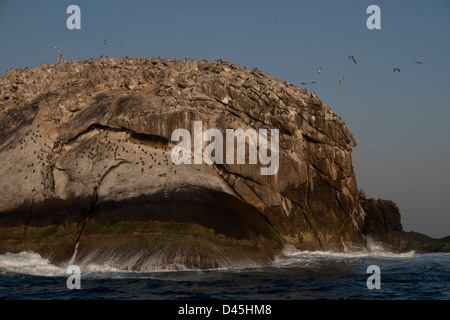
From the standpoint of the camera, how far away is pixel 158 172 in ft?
144

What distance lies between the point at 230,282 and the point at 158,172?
1489 centimetres

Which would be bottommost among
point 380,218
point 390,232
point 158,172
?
point 390,232

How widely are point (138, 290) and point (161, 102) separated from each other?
25734mm

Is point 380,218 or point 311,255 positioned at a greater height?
point 380,218

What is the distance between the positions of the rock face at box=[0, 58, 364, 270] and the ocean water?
2.16 m

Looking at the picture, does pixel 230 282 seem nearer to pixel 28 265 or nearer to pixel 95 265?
pixel 95 265

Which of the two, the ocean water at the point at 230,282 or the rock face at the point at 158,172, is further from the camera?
the rock face at the point at 158,172

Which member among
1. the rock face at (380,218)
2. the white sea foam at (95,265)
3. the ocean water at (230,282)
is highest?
the rock face at (380,218)

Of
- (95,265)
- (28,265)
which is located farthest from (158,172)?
(28,265)

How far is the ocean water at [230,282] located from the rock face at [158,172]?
7.10 ft

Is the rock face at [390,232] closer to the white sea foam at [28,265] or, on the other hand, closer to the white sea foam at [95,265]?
the white sea foam at [95,265]

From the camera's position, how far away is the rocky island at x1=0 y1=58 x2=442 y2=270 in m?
39.8

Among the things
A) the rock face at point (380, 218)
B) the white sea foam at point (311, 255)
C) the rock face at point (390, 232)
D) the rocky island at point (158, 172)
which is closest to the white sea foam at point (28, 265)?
the rocky island at point (158, 172)

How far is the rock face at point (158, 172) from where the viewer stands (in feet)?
131
